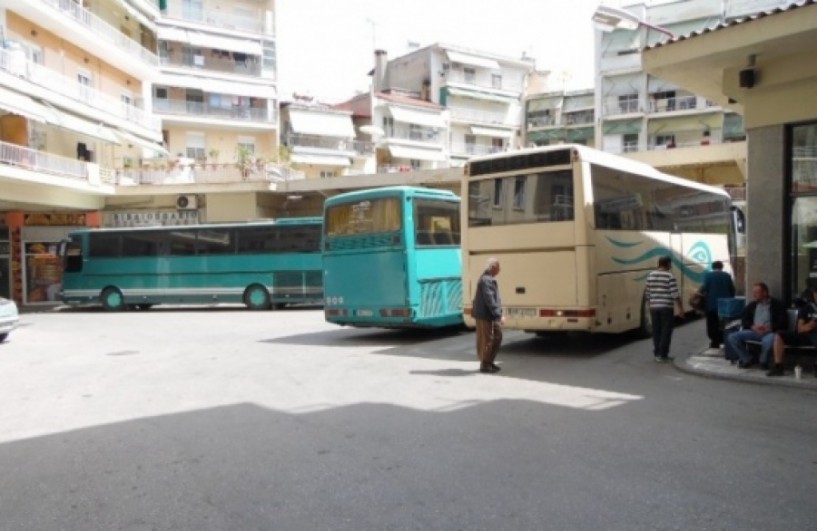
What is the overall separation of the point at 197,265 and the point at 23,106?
7494 mm

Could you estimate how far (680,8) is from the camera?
46.3 metres

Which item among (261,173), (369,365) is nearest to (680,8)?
(261,173)

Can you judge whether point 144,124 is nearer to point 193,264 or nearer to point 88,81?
point 88,81

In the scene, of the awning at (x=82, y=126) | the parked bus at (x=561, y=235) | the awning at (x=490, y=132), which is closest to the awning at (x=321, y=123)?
the awning at (x=490, y=132)

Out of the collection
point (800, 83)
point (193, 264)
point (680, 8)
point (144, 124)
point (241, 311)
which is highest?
point (680, 8)

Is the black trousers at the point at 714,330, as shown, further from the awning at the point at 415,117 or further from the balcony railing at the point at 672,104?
the awning at the point at 415,117

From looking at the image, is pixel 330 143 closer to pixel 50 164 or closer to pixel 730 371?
pixel 50 164

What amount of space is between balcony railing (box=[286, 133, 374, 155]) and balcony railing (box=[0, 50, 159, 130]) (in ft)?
51.1

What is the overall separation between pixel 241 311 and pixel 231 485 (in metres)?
19.8

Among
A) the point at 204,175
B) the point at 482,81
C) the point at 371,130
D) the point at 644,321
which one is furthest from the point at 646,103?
the point at 644,321

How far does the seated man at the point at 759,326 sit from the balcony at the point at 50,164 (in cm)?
2196

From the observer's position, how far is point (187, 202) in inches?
1265

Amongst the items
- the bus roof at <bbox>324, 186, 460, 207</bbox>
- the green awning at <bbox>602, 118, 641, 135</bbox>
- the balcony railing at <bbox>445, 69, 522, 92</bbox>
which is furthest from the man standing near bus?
the balcony railing at <bbox>445, 69, 522, 92</bbox>

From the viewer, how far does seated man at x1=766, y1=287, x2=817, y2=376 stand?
8.73 metres
